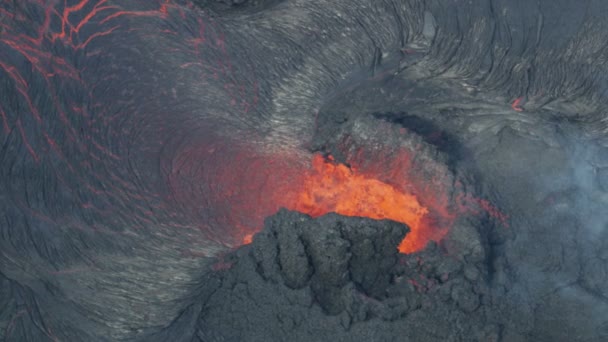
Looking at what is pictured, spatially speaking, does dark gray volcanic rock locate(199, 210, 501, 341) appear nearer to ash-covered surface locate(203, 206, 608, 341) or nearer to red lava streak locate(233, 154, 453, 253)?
ash-covered surface locate(203, 206, 608, 341)

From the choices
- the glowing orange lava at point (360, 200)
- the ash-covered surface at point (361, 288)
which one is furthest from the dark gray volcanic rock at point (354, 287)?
the glowing orange lava at point (360, 200)

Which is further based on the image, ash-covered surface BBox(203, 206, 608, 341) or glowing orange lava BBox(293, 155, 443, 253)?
glowing orange lava BBox(293, 155, 443, 253)

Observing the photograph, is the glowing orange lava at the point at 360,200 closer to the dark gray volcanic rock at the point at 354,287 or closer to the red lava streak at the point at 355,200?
the red lava streak at the point at 355,200

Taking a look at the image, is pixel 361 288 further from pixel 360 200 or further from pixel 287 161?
pixel 287 161

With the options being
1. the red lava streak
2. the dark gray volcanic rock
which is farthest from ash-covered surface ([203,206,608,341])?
the red lava streak

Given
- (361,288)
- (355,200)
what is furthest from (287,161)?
(361,288)

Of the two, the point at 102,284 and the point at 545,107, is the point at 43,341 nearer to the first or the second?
the point at 102,284
